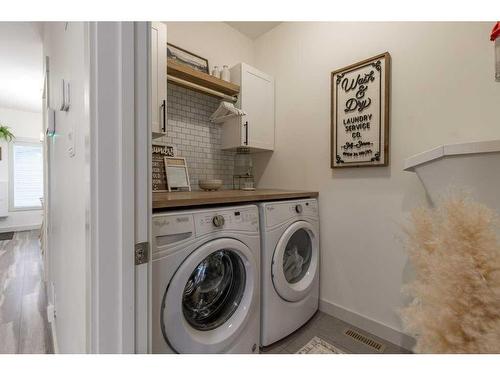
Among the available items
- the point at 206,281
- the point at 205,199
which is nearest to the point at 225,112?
the point at 205,199

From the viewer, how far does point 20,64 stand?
3080 mm

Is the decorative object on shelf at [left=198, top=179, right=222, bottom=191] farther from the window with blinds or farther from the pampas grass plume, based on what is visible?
the window with blinds

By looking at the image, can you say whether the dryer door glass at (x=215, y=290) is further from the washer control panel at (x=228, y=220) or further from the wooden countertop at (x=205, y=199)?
the wooden countertop at (x=205, y=199)

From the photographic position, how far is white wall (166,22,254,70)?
1.98m

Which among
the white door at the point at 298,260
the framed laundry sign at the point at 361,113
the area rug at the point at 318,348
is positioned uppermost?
the framed laundry sign at the point at 361,113

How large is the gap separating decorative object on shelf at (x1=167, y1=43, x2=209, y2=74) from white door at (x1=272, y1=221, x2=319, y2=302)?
152 cm

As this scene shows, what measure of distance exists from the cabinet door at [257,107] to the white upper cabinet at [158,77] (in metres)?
0.66

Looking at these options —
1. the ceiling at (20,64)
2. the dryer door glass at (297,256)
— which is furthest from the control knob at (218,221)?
the ceiling at (20,64)

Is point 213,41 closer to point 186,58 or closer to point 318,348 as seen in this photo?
point 186,58

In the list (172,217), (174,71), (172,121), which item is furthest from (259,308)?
(174,71)

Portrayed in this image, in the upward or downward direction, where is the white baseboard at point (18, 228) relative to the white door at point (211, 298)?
downward

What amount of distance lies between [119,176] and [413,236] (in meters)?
0.77

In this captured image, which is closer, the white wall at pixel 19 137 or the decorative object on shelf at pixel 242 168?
the decorative object on shelf at pixel 242 168

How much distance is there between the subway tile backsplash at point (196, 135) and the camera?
201 cm
